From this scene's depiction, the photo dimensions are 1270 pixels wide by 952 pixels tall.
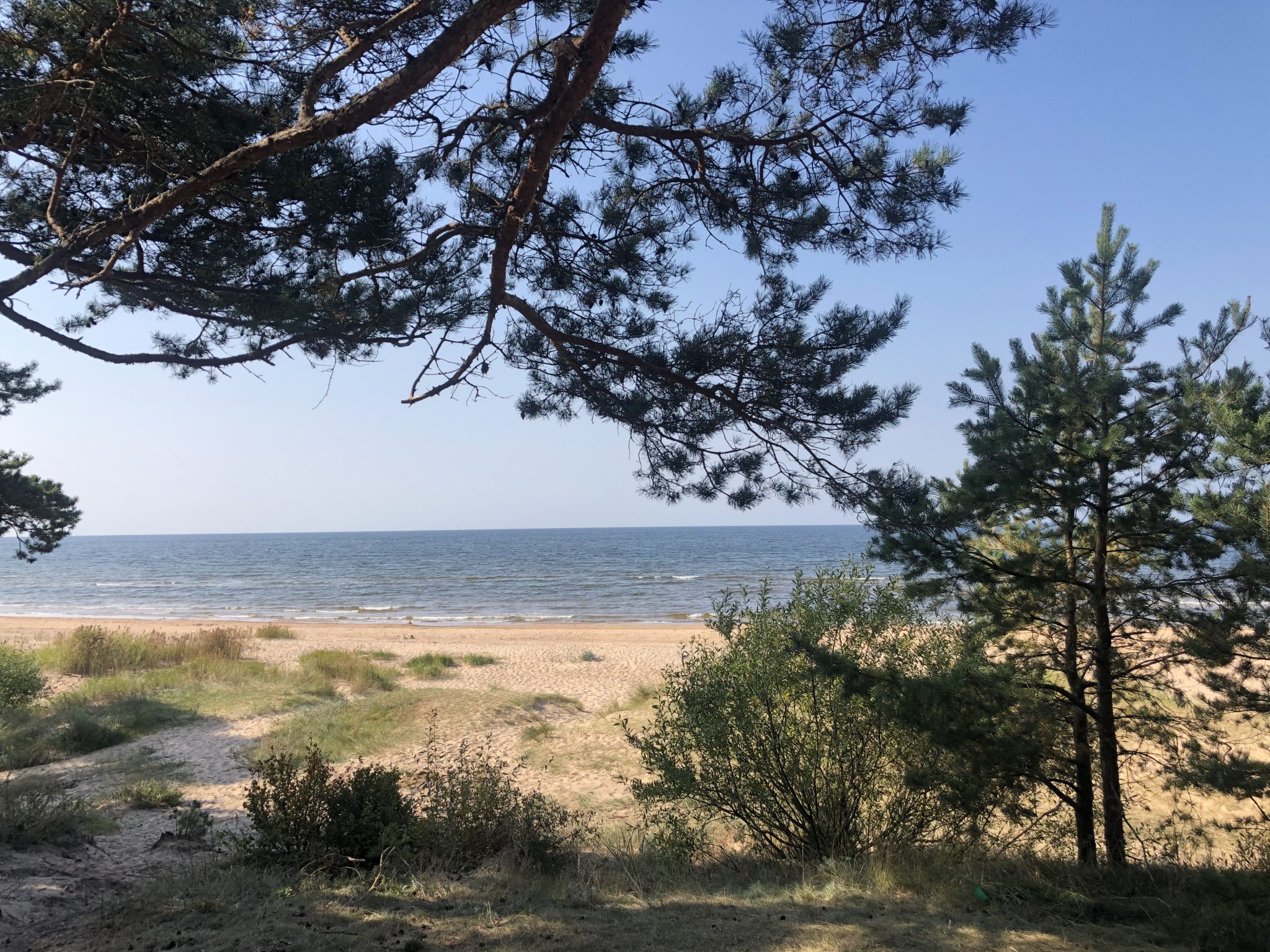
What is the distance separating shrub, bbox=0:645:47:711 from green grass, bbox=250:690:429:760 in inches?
150

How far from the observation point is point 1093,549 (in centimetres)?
569

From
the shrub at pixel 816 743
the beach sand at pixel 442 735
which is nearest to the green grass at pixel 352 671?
the beach sand at pixel 442 735

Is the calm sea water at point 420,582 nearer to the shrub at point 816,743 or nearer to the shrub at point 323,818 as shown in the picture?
the shrub at point 816,743

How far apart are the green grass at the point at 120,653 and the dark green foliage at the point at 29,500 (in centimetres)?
818

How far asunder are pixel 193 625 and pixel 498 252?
3073 cm

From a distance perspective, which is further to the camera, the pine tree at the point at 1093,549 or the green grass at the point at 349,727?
the green grass at the point at 349,727

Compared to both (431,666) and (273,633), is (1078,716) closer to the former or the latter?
(431,666)

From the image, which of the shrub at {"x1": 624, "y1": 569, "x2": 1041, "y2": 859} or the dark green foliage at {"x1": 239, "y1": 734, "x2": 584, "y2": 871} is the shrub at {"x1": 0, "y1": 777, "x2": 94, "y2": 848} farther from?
the shrub at {"x1": 624, "y1": 569, "x2": 1041, "y2": 859}

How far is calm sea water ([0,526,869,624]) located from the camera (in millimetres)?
37406

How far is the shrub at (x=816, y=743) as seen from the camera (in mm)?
5926

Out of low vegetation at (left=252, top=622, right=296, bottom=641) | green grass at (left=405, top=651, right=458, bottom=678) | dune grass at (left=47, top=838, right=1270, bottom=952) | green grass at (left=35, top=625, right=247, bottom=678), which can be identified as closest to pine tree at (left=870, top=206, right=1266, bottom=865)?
dune grass at (left=47, top=838, right=1270, bottom=952)

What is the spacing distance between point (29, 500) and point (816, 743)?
8691mm

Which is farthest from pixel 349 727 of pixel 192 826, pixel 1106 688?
pixel 1106 688

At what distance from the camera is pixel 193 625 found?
2958 centimetres
